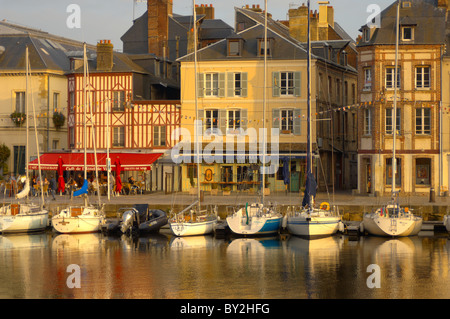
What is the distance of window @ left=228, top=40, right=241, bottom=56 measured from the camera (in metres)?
47.8

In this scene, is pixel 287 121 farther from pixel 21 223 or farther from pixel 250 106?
pixel 21 223

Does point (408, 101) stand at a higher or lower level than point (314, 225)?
higher

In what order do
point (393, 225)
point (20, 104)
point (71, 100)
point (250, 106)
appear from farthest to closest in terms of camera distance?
point (20, 104)
point (71, 100)
point (250, 106)
point (393, 225)

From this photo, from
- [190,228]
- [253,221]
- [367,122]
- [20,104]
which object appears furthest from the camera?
[20,104]

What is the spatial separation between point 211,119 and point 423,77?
1211 centimetres

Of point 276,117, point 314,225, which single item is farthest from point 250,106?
point 314,225

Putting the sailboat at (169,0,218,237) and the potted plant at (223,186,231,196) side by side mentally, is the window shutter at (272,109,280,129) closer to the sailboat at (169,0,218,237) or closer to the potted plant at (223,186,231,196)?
the potted plant at (223,186,231,196)

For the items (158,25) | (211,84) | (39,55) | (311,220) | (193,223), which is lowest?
(193,223)

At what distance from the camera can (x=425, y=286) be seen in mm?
23703

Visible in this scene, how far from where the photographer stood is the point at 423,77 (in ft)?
143

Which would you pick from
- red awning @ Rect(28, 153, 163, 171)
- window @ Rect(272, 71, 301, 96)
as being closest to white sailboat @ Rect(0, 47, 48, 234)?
red awning @ Rect(28, 153, 163, 171)

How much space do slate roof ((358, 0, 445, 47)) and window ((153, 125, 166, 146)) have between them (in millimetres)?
12860
